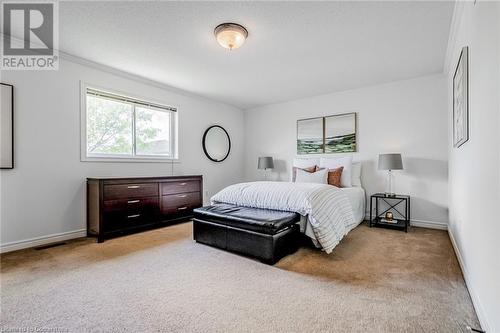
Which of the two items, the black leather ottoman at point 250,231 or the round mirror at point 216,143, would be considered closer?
the black leather ottoman at point 250,231

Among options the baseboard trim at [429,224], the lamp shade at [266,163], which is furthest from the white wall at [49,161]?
the baseboard trim at [429,224]

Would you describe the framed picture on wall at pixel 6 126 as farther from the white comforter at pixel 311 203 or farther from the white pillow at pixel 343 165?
the white pillow at pixel 343 165

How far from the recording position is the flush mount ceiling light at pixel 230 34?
247 cm

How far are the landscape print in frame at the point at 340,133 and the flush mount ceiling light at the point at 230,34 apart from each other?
275 cm

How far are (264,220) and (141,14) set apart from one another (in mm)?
2285

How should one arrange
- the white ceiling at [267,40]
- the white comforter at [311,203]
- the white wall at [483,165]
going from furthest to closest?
the white comforter at [311,203] < the white ceiling at [267,40] < the white wall at [483,165]

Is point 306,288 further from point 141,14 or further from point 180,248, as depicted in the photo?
point 141,14

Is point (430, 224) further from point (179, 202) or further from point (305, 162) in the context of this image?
point (179, 202)

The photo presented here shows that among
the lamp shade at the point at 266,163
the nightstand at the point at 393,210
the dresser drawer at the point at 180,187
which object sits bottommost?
the nightstand at the point at 393,210

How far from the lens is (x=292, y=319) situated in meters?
1.54

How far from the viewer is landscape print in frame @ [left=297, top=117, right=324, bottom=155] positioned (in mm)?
4926

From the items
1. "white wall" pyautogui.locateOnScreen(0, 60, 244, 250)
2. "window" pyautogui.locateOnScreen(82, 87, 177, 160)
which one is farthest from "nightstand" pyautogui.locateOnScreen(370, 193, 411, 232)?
"white wall" pyautogui.locateOnScreen(0, 60, 244, 250)

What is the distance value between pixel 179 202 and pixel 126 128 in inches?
57.6

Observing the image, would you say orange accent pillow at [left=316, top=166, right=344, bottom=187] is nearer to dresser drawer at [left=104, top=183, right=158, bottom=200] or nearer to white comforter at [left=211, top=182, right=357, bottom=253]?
white comforter at [left=211, top=182, right=357, bottom=253]
